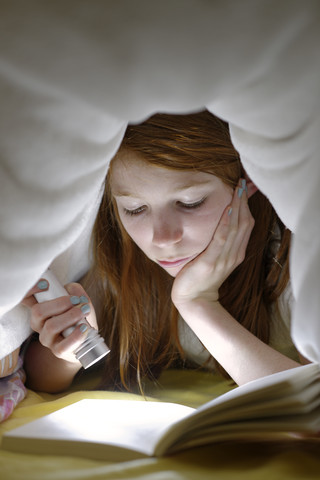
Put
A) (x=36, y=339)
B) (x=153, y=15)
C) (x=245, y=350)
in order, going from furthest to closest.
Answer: (x=36, y=339)
(x=245, y=350)
(x=153, y=15)

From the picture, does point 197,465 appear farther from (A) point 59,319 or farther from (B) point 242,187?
(B) point 242,187

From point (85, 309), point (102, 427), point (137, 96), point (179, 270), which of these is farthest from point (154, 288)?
point (137, 96)

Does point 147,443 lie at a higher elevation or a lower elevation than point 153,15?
lower

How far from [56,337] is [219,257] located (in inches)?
11.7

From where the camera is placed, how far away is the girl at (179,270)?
86cm

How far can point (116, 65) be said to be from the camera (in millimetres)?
481

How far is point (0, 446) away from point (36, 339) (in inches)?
18.7

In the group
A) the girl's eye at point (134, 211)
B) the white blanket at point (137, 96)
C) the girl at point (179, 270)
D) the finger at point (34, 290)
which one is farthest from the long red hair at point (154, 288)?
the white blanket at point (137, 96)

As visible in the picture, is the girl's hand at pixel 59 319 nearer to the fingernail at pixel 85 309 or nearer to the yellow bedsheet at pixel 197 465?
the fingernail at pixel 85 309

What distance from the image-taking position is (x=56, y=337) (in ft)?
2.90

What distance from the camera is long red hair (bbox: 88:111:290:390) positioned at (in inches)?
39.9

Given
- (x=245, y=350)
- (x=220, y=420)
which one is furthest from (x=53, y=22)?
(x=245, y=350)

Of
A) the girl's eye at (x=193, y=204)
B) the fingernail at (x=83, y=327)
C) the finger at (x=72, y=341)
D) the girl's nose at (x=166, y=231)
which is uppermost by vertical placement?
the girl's eye at (x=193, y=204)

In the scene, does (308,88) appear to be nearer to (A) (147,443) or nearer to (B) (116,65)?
(B) (116,65)
